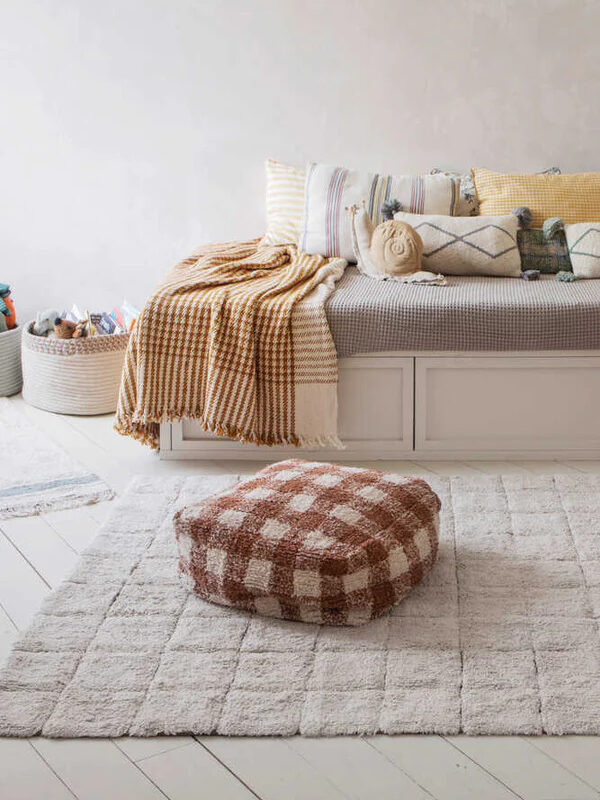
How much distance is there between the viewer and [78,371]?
3.59 m

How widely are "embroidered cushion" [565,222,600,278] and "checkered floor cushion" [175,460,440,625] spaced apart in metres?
1.34

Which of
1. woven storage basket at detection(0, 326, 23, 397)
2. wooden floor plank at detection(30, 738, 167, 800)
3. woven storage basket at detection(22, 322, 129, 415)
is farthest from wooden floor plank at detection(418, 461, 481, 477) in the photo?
woven storage basket at detection(0, 326, 23, 397)

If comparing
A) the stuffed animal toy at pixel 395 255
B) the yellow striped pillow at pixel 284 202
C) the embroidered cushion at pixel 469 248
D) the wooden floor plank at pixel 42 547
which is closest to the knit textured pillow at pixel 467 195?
the embroidered cushion at pixel 469 248

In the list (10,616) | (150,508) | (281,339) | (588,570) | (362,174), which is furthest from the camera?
(362,174)

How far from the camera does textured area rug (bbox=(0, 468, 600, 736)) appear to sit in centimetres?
179

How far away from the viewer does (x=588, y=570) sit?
2334 mm

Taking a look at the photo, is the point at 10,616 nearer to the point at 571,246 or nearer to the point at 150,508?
the point at 150,508

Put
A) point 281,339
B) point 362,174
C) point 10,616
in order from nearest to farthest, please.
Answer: point 10,616 → point 281,339 → point 362,174

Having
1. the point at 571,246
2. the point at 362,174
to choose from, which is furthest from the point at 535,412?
the point at 362,174

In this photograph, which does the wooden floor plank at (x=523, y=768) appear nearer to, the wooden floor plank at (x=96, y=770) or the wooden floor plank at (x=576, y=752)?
the wooden floor plank at (x=576, y=752)

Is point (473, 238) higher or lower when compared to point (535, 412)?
higher

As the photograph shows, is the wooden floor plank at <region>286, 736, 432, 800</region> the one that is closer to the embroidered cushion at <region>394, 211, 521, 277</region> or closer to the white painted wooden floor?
the white painted wooden floor

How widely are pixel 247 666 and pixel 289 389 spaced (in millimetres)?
1180

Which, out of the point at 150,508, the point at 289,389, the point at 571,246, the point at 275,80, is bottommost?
the point at 150,508
